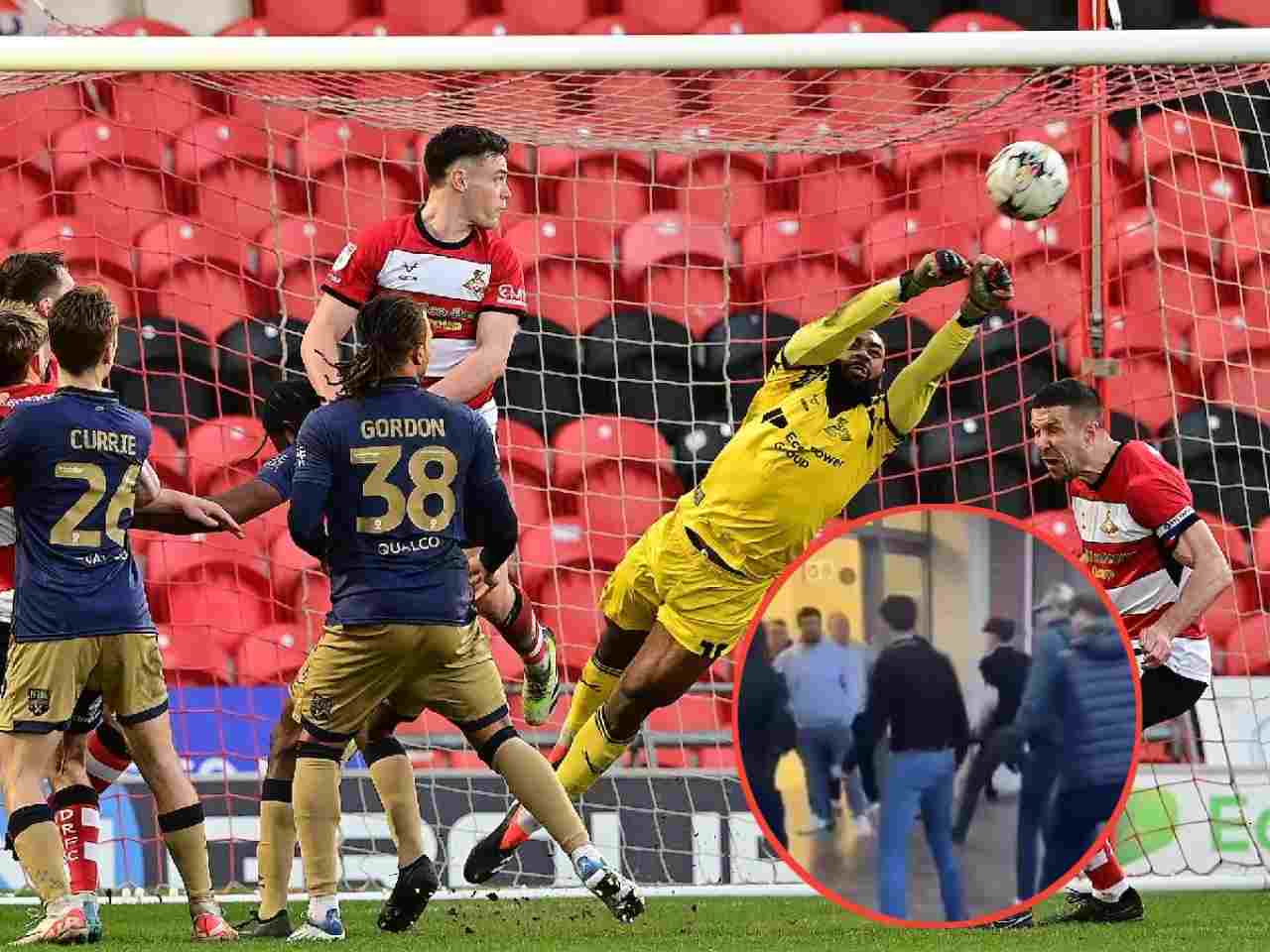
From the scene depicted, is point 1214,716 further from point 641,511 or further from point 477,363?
point 477,363

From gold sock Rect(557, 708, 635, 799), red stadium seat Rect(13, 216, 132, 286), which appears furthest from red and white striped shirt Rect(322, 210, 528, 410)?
red stadium seat Rect(13, 216, 132, 286)

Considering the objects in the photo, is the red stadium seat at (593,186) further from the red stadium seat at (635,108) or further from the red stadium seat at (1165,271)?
the red stadium seat at (1165,271)

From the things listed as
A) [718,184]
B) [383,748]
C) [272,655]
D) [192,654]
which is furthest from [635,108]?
[383,748]

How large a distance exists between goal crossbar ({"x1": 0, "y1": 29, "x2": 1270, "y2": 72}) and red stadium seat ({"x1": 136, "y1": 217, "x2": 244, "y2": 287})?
217 cm

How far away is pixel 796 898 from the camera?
20.4 ft

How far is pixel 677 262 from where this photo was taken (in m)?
8.13

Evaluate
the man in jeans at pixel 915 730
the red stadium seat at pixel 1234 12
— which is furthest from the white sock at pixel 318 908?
the red stadium seat at pixel 1234 12

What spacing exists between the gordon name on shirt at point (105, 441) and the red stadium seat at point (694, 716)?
9.50ft

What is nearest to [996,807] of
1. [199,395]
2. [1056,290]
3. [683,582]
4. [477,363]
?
[683,582]

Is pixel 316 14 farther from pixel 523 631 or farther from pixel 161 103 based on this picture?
pixel 523 631

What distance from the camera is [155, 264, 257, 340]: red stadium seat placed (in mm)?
7637

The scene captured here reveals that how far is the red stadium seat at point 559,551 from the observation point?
757 cm

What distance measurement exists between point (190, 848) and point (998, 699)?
6.26 feet

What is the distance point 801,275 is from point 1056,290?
1.00m
